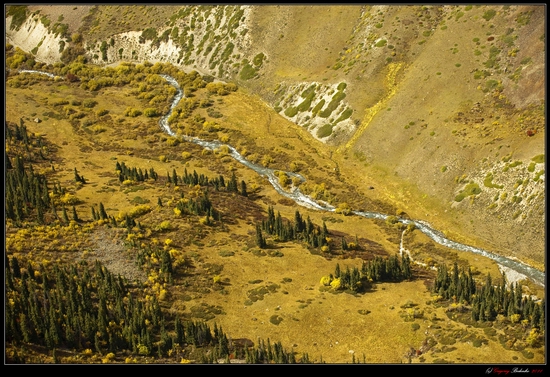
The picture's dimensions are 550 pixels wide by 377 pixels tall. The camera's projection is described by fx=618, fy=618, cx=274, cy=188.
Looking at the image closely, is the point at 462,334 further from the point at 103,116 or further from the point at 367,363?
the point at 103,116

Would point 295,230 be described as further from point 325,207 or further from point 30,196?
point 30,196

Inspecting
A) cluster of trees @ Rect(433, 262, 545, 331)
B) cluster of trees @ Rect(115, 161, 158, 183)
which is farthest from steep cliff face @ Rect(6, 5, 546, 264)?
cluster of trees @ Rect(115, 161, 158, 183)

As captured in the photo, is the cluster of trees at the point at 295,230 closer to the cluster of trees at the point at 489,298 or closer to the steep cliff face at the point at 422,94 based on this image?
the steep cliff face at the point at 422,94

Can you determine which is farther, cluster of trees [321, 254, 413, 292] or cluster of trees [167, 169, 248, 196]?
cluster of trees [167, 169, 248, 196]

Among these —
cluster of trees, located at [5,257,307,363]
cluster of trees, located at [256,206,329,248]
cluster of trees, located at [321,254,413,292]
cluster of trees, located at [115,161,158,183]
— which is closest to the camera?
cluster of trees, located at [5,257,307,363]

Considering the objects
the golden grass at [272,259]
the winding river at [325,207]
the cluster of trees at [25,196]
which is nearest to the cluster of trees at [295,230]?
the golden grass at [272,259]

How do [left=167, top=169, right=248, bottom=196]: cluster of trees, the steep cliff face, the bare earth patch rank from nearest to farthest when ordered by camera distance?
the bare earth patch < the steep cliff face < [left=167, top=169, right=248, bottom=196]: cluster of trees

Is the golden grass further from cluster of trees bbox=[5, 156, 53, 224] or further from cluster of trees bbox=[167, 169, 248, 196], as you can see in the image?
cluster of trees bbox=[5, 156, 53, 224]

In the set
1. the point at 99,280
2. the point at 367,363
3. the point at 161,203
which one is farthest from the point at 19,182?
the point at 367,363
